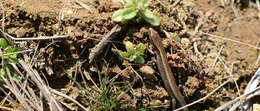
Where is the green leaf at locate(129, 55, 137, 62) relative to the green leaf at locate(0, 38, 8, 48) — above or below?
below

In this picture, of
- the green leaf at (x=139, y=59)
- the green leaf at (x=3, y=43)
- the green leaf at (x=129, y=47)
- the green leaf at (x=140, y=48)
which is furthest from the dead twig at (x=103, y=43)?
the green leaf at (x=3, y=43)

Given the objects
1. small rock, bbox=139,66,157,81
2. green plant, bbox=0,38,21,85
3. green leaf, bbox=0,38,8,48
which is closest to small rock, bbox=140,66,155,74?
small rock, bbox=139,66,157,81

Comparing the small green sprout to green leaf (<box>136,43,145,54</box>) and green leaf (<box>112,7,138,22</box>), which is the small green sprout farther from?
green leaf (<box>112,7,138,22</box>)

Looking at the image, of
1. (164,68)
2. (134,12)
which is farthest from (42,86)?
(164,68)

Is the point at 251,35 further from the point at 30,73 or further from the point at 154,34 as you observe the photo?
the point at 30,73

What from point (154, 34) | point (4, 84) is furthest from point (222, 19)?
point (4, 84)

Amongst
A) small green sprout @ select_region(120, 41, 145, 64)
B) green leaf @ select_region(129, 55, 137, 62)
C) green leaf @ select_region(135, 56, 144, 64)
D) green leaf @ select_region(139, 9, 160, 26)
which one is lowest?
green leaf @ select_region(135, 56, 144, 64)

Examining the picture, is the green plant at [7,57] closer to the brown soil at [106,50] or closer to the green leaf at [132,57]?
the brown soil at [106,50]
